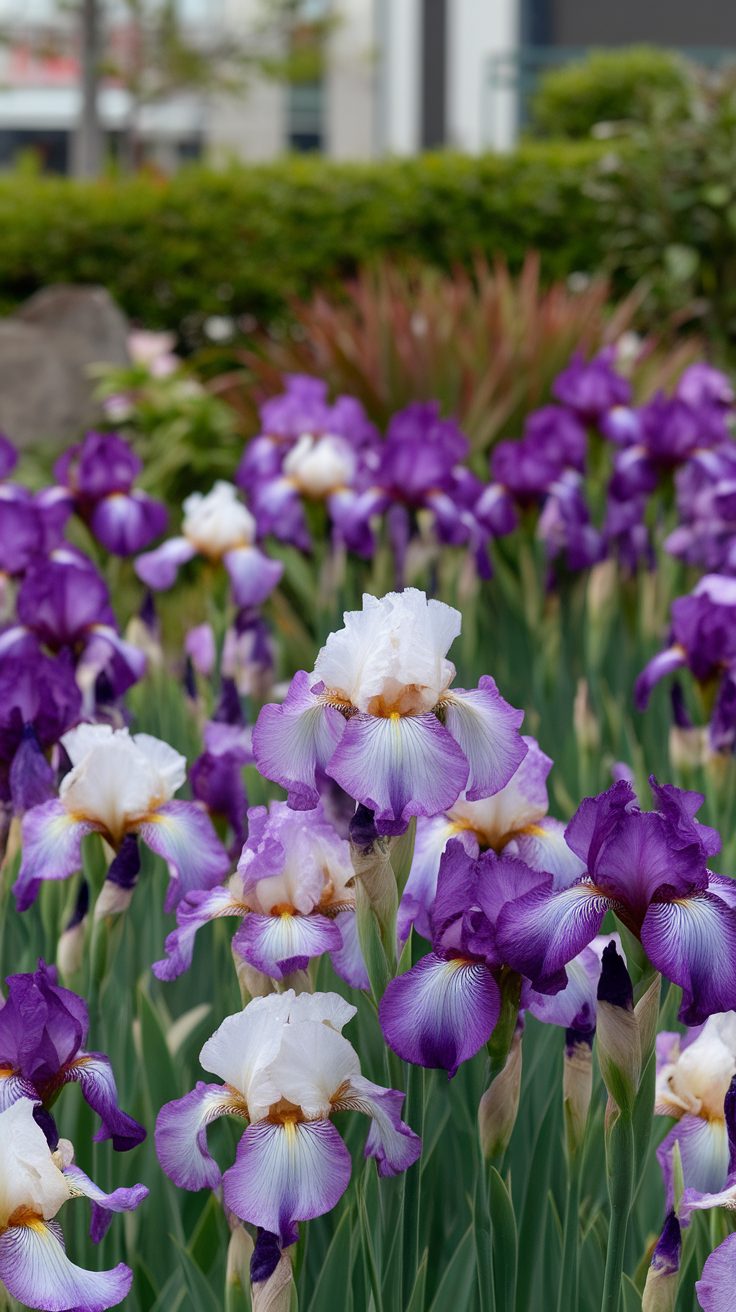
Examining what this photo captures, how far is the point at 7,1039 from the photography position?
1.01 meters

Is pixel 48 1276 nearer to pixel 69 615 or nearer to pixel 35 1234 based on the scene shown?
pixel 35 1234

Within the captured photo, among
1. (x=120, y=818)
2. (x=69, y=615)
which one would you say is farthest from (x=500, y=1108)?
(x=69, y=615)

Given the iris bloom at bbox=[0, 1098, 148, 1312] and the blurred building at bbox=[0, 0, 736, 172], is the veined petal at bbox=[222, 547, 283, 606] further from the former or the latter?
the blurred building at bbox=[0, 0, 736, 172]

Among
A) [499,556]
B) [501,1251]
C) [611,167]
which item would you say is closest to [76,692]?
[501,1251]

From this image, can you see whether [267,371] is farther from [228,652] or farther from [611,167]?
[611,167]

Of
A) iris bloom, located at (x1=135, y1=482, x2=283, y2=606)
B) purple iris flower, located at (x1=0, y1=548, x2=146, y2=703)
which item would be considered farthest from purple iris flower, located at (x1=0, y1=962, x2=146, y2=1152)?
iris bloom, located at (x1=135, y1=482, x2=283, y2=606)

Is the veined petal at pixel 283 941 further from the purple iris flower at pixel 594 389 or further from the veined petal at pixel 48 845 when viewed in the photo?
the purple iris flower at pixel 594 389

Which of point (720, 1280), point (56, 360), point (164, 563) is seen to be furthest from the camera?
point (56, 360)

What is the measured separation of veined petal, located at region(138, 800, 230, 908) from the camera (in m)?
1.37

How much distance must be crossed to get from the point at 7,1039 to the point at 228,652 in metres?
1.55

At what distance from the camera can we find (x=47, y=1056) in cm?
103

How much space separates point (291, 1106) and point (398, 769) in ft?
0.78

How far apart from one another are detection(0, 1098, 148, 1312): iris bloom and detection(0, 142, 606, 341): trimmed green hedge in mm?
6540

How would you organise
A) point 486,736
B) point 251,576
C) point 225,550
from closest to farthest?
1. point 486,736
2. point 251,576
3. point 225,550
